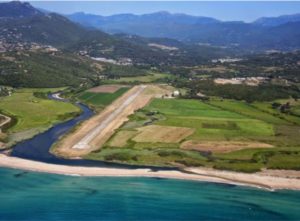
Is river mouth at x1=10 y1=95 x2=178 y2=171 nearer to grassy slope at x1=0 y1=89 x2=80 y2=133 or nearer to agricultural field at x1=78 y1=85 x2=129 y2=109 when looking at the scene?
grassy slope at x1=0 y1=89 x2=80 y2=133

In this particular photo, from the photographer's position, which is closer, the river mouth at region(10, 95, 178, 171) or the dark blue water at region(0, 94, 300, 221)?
the dark blue water at region(0, 94, 300, 221)

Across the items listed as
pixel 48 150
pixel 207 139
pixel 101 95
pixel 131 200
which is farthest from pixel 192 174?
pixel 101 95

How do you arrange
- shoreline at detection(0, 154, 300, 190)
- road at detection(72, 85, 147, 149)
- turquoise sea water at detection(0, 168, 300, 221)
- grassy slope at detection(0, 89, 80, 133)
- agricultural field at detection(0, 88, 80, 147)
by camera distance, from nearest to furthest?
turquoise sea water at detection(0, 168, 300, 221) < shoreline at detection(0, 154, 300, 190) < road at detection(72, 85, 147, 149) < agricultural field at detection(0, 88, 80, 147) < grassy slope at detection(0, 89, 80, 133)

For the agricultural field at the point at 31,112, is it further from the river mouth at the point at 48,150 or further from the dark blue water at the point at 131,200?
the dark blue water at the point at 131,200

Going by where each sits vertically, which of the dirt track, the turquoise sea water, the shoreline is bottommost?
the turquoise sea water

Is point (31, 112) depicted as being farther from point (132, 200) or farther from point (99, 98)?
point (132, 200)

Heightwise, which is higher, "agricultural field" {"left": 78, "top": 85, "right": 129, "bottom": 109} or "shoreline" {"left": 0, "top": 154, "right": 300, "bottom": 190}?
"agricultural field" {"left": 78, "top": 85, "right": 129, "bottom": 109}

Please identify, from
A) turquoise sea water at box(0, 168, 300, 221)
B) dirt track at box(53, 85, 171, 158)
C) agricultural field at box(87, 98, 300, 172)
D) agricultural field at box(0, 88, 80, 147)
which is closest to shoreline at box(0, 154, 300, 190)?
turquoise sea water at box(0, 168, 300, 221)

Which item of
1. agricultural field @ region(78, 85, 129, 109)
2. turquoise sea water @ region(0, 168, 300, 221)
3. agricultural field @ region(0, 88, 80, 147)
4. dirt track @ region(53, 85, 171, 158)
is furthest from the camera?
agricultural field @ region(78, 85, 129, 109)

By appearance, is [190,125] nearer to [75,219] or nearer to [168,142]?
[168,142]
